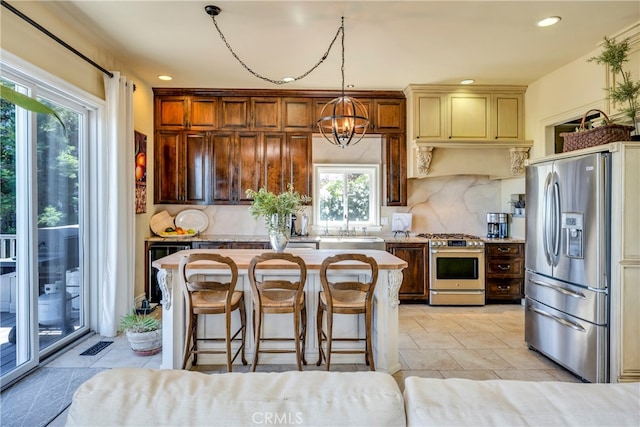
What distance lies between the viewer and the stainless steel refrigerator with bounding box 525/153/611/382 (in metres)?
2.61

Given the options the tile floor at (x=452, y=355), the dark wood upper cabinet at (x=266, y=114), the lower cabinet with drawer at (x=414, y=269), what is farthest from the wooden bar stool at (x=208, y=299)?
the dark wood upper cabinet at (x=266, y=114)

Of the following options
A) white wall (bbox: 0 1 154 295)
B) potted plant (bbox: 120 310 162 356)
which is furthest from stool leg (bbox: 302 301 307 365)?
white wall (bbox: 0 1 154 295)

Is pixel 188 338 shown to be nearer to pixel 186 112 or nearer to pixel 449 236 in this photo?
pixel 186 112

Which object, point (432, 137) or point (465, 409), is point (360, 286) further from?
point (432, 137)

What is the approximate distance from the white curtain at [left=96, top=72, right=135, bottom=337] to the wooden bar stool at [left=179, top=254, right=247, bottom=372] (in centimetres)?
123

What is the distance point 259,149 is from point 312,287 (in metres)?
2.65

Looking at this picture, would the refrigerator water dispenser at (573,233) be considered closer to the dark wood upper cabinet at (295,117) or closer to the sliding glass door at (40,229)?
the dark wood upper cabinet at (295,117)

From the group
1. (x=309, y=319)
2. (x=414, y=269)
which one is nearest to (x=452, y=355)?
(x=309, y=319)

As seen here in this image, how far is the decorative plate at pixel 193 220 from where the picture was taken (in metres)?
5.27

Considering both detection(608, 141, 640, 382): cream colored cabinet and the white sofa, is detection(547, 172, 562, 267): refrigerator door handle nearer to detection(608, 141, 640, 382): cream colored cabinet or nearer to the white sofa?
detection(608, 141, 640, 382): cream colored cabinet

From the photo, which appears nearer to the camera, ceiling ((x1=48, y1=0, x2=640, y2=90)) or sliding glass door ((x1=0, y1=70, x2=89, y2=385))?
sliding glass door ((x1=0, y1=70, x2=89, y2=385))

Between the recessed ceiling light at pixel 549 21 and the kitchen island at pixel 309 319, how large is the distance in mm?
2477

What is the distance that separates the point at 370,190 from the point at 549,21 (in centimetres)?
297

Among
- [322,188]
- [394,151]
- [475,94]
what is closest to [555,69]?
[475,94]
